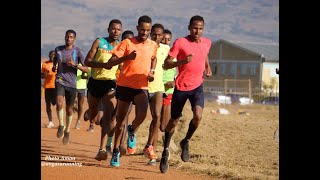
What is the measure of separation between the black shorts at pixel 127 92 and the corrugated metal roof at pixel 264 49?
172ft

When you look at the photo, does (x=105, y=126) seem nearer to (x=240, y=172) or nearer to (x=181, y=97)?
(x=181, y=97)

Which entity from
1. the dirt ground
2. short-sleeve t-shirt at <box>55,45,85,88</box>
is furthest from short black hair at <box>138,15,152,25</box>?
short-sleeve t-shirt at <box>55,45,85,88</box>

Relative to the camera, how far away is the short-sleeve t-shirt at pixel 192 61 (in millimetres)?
10773

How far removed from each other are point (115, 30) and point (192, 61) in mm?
1733

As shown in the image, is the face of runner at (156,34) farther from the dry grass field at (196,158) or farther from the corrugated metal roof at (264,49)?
the corrugated metal roof at (264,49)

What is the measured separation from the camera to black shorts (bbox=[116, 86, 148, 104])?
1089 centimetres

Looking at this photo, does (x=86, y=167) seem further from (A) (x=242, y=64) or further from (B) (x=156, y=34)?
(A) (x=242, y=64)

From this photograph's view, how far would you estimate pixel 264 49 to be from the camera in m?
67.4

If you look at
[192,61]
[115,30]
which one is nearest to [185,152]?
[192,61]
